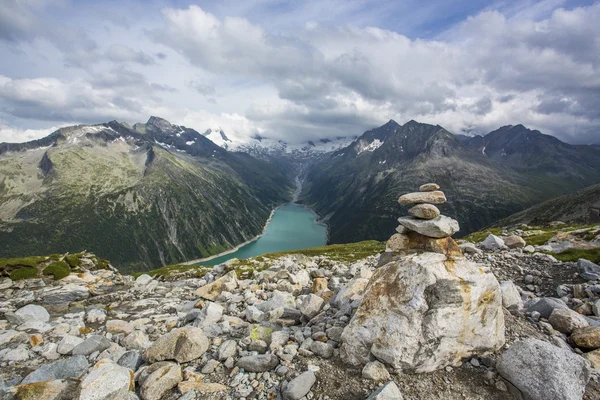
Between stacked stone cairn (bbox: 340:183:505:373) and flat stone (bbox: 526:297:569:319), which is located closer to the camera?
stacked stone cairn (bbox: 340:183:505:373)

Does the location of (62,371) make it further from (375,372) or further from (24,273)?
(24,273)

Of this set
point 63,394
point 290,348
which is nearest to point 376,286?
point 290,348

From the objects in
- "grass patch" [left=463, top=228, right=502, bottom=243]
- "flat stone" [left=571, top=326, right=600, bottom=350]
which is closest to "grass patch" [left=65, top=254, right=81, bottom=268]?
"flat stone" [left=571, top=326, right=600, bottom=350]

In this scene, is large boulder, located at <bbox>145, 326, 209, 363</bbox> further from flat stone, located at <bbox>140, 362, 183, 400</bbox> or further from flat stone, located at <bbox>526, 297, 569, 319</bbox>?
flat stone, located at <bbox>526, 297, 569, 319</bbox>

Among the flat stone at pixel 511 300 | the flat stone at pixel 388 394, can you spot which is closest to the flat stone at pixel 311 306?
the flat stone at pixel 388 394

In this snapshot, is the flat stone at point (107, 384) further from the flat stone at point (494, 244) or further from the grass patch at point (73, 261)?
the grass patch at point (73, 261)

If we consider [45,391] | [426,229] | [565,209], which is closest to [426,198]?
[426,229]
